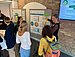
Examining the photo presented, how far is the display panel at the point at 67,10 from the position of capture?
348cm

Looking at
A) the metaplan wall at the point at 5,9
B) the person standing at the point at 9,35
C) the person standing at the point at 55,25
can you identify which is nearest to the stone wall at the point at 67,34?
the person standing at the point at 55,25

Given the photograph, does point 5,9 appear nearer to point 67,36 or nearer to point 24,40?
point 24,40

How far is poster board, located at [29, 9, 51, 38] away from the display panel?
657 mm

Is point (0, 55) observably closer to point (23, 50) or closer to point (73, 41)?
point (23, 50)

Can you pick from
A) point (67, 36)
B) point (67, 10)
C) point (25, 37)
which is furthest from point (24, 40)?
point (67, 10)

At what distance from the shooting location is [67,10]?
364 centimetres

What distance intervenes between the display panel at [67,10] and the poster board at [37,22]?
66 cm

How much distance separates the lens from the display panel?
11.4 ft

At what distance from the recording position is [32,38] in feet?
16.2

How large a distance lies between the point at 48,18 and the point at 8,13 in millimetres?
→ 4208

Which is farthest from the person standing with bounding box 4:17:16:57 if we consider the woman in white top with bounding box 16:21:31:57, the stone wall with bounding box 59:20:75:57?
the stone wall with bounding box 59:20:75:57

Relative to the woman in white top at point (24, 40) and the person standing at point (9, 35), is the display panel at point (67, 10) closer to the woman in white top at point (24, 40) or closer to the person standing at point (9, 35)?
the woman in white top at point (24, 40)

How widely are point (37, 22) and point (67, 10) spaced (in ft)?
4.06

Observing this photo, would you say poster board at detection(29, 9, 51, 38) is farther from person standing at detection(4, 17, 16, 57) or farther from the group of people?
person standing at detection(4, 17, 16, 57)
